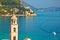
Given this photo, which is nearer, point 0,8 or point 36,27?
point 36,27

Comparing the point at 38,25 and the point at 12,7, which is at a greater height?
the point at 12,7

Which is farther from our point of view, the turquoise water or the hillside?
the hillside

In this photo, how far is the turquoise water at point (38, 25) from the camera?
53.5 feet

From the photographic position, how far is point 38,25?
19375 millimetres

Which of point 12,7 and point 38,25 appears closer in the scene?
point 38,25

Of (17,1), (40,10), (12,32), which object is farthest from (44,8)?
(12,32)

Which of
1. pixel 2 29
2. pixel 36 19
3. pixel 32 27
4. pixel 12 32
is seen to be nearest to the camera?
pixel 12 32

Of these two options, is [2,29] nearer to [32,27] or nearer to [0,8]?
[32,27]

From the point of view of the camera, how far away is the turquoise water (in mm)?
16297

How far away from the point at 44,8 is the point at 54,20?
1.51 metres

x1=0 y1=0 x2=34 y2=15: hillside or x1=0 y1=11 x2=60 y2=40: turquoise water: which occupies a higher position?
x1=0 y1=0 x2=34 y2=15: hillside

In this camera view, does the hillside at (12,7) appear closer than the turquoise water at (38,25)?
No

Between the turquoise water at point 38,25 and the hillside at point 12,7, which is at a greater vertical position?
the hillside at point 12,7

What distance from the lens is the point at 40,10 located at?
22.9 meters
